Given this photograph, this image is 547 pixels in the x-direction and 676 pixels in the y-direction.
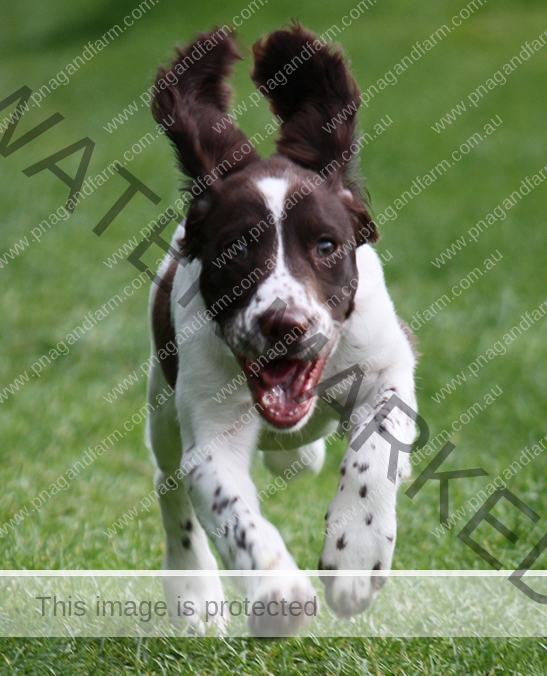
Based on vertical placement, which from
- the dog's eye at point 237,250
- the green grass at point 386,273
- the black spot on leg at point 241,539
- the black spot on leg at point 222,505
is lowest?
the green grass at point 386,273

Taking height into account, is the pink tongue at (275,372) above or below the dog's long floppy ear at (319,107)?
below

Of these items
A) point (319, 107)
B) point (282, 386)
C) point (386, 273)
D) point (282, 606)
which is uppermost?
point (319, 107)

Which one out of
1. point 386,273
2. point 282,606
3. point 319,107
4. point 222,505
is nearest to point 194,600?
point 222,505

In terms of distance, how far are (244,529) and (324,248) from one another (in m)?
0.87

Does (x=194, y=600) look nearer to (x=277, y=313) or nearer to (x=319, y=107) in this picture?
(x=277, y=313)

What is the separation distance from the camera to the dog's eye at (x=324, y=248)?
326 centimetres

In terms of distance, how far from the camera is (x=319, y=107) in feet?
11.7

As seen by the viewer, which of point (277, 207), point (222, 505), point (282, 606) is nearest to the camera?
point (282, 606)

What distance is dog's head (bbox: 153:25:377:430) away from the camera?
123 inches

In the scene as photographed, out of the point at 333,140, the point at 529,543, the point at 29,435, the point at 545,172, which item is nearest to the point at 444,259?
the point at 545,172

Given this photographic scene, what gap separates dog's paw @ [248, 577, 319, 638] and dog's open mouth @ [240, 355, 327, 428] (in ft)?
1.64

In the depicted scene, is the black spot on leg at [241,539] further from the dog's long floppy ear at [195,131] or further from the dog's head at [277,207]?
the dog's long floppy ear at [195,131]

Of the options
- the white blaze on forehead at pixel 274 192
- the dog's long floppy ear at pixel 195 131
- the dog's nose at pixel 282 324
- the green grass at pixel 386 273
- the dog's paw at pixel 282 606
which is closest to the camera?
the dog's paw at pixel 282 606

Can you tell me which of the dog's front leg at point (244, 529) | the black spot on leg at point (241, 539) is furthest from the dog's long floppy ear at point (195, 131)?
the black spot on leg at point (241, 539)
